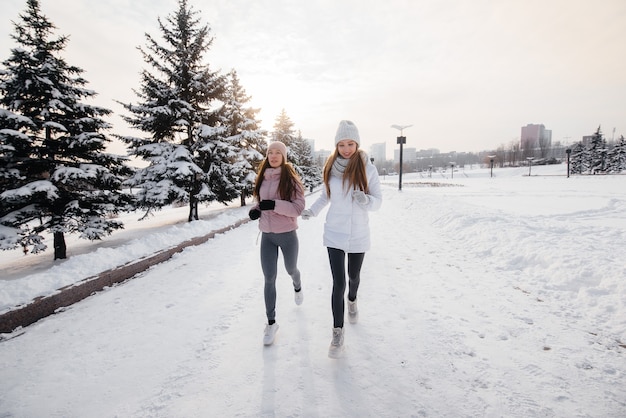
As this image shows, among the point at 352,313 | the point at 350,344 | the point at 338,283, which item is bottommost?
the point at 350,344

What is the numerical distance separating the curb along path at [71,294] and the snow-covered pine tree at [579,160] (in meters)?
74.3

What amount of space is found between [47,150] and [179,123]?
4.75 m

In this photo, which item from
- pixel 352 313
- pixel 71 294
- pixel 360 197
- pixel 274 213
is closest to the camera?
pixel 360 197

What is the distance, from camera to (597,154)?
50844 mm

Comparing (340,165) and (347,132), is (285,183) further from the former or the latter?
(347,132)

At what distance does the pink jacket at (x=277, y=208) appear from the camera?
3141 mm

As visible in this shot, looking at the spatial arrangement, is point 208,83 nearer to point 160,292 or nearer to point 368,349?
point 160,292

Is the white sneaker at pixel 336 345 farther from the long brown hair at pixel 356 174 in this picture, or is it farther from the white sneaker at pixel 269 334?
the long brown hair at pixel 356 174

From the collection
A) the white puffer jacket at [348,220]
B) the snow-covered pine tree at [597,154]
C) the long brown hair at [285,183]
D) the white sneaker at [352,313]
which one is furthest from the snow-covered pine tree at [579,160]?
the long brown hair at [285,183]

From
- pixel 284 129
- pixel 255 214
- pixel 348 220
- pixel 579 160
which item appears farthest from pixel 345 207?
pixel 579 160

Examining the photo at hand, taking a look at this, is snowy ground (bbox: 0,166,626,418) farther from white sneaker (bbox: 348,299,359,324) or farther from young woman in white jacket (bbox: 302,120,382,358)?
young woman in white jacket (bbox: 302,120,382,358)

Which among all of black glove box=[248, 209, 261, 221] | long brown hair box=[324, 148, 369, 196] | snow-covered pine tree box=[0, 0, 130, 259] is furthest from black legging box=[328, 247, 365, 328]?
snow-covered pine tree box=[0, 0, 130, 259]

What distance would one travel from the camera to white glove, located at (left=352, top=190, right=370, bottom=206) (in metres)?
2.79

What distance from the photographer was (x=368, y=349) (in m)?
2.98
